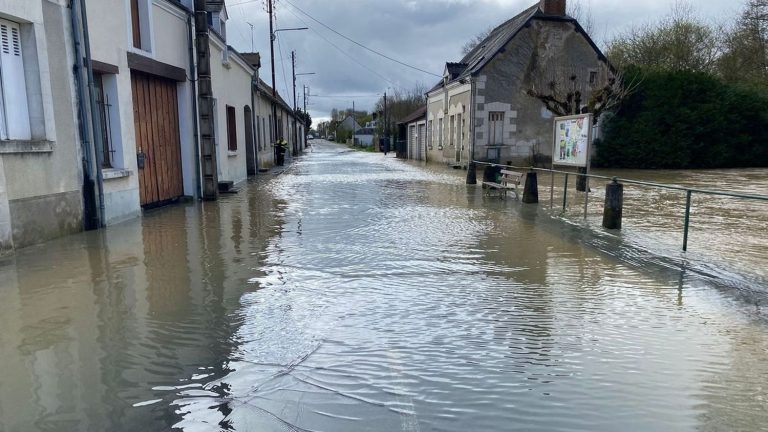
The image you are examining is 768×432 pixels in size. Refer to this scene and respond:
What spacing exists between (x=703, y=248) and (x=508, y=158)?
19.6m

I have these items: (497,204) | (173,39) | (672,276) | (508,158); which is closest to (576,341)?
(672,276)

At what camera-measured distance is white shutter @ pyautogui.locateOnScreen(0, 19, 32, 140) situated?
23.1 ft

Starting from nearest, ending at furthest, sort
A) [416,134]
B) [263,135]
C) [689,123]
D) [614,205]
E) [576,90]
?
1. [614,205]
2. [576,90]
3. [689,123]
4. [263,135]
5. [416,134]

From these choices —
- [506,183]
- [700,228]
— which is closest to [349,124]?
[506,183]

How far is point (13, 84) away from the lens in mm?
7215

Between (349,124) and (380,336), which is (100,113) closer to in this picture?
(380,336)

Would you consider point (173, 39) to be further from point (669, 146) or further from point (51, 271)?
point (669, 146)

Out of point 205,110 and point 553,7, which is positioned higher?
point 553,7

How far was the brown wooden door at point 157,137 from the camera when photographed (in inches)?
428

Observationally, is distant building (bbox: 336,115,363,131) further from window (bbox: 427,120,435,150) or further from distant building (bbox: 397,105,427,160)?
window (bbox: 427,120,435,150)

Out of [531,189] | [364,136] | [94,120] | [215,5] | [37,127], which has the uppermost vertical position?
[215,5]

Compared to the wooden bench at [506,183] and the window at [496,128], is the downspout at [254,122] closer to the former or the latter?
the window at [496,128]

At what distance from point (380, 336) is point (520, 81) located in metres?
24.1

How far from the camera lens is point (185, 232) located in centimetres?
883
